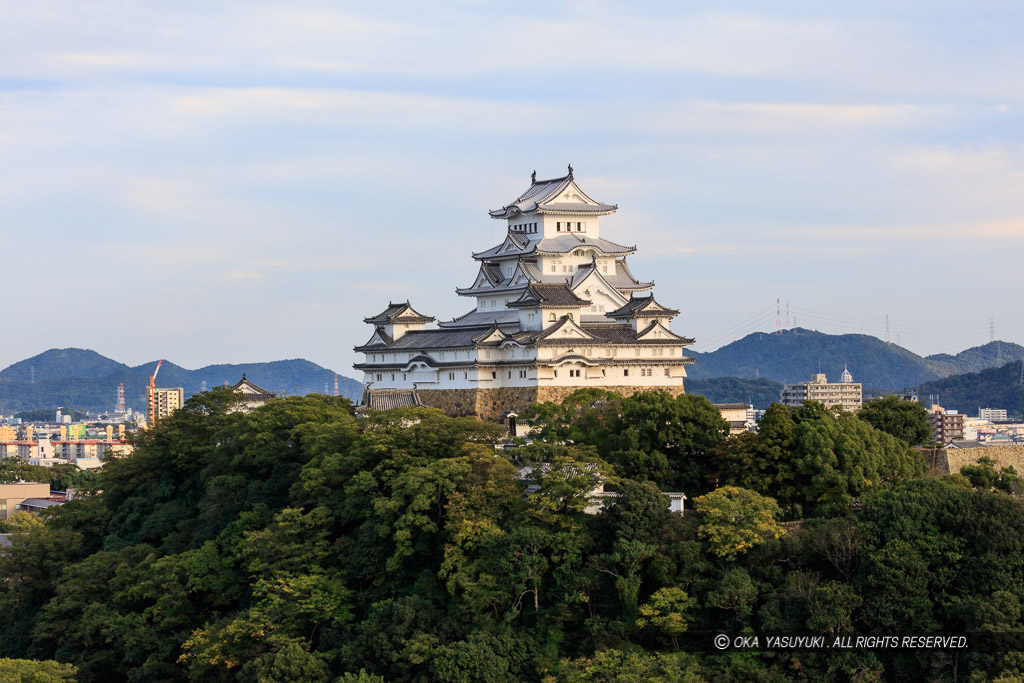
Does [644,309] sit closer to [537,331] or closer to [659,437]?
[537,331]

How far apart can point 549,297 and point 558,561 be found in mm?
13015

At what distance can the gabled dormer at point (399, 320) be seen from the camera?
132ft

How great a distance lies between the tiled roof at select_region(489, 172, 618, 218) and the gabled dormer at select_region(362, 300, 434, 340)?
4.17 meters

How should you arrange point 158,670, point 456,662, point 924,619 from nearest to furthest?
point 924,619
point 456,662
point 158,670

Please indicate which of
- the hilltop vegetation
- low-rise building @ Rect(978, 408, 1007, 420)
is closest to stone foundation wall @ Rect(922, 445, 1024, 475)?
the hilltop vegetation

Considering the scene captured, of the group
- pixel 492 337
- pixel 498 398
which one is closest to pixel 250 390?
pixel 492 337

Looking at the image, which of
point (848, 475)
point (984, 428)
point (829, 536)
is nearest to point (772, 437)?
point (848, 475)

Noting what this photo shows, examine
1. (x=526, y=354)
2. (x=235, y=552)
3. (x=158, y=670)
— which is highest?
(x=526, y=354)

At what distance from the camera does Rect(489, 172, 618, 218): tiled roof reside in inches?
1571

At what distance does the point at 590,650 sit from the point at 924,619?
588 centimetres

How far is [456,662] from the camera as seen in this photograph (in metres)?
24.1

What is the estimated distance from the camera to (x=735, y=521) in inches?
973

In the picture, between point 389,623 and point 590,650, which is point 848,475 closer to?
point 590,650

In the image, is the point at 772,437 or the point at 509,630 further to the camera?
the point at 772,437
